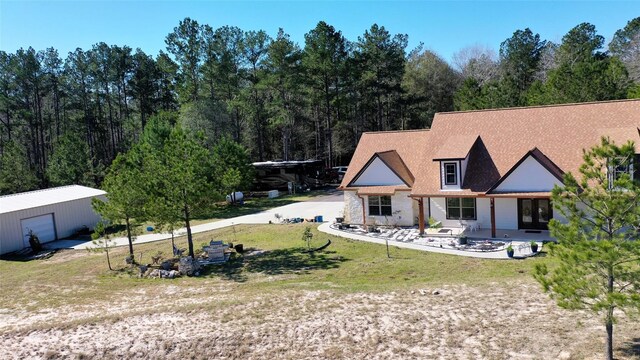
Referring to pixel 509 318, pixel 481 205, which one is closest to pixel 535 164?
pixel 481 205

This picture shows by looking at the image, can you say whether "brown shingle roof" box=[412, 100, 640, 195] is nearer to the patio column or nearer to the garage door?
the patio column

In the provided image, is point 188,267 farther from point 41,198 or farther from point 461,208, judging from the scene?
point 41,198

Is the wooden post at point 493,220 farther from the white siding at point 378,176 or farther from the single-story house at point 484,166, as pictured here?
the white siding at point 378,176

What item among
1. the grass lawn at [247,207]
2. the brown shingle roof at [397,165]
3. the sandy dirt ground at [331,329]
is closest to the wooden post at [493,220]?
the brown shingle roof at [397,165]

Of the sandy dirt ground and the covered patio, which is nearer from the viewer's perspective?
the sandy dirt ground

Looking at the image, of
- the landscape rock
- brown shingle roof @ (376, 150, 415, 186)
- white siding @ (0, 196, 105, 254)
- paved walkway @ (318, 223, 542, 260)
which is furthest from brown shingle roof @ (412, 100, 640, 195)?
white siding @ (0, 196, 105, 254)

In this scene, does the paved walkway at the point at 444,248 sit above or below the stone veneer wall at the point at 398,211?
below

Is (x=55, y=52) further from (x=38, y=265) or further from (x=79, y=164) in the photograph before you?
(x=38, y=265)
